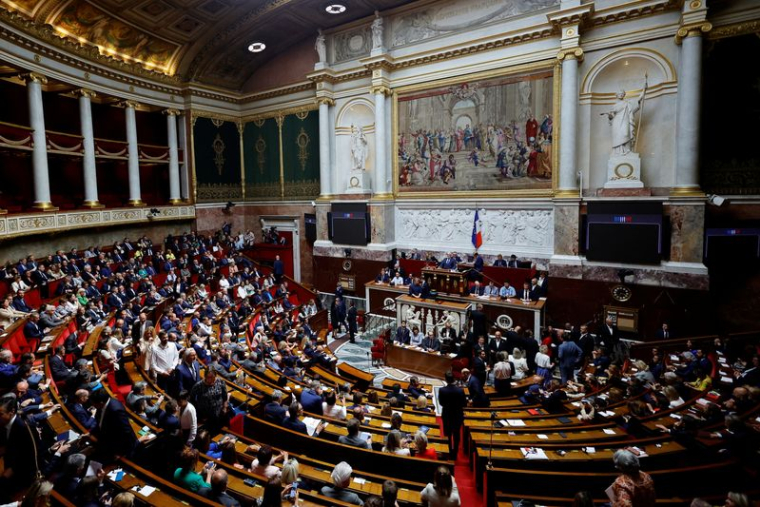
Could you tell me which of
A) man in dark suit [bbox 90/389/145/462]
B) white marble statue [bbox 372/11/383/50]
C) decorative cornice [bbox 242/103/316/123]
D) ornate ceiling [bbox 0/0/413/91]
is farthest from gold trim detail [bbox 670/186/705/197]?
decorative cornice [bbox 242/103/316/123]

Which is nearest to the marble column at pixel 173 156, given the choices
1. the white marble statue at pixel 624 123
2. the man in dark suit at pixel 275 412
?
the man in dark suit at pixel 275 412

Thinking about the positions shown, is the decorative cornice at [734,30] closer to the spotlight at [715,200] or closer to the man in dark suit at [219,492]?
the spotlight at [715,200]

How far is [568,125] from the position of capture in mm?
14477

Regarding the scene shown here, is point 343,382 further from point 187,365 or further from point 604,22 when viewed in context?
point 604,22

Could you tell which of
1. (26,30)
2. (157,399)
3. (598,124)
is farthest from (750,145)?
(26,30)

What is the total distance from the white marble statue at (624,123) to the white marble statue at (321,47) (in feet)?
40.9

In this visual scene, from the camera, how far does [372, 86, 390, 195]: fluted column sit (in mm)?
18172

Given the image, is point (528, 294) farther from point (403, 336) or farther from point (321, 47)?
point (321, 47)

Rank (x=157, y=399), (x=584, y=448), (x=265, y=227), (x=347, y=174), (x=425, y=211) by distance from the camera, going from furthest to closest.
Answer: (x=265, y=227), (x=347, y=174), (x=425, y=211), (x=157, y=399), (x=584, y=448)

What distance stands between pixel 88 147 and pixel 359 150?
11.2m

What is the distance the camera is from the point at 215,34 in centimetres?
2003

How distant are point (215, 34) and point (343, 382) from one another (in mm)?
18361

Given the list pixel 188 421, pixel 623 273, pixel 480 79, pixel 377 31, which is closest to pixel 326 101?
pixel 377 31

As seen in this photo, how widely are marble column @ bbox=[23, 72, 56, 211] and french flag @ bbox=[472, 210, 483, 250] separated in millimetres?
15748
